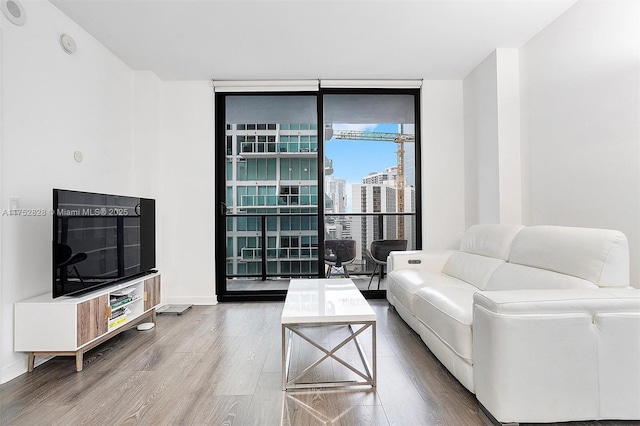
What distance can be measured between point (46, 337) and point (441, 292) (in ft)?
8.53

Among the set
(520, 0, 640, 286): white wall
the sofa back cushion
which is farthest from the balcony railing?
the sofa back cushion

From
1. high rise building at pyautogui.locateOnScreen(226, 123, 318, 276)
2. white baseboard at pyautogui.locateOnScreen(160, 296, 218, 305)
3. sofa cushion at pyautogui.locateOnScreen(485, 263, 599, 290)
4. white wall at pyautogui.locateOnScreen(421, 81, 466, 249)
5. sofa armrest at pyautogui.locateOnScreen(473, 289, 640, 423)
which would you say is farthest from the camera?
high rise building at pyautogui.locateOnScreen(226, 123, 318, 276)

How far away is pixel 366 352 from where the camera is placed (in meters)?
2.49

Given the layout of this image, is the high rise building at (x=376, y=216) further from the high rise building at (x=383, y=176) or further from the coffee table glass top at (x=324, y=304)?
the coffee table glass top at (x=324, y=304)

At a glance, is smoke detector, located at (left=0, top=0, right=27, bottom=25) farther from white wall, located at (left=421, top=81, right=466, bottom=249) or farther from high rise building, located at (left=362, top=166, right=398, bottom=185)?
white wall, located at (left=421, top=81, right=466, bottom=249)

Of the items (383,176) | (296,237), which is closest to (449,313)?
(383,176)

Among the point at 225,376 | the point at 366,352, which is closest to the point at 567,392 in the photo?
the point at 366,352

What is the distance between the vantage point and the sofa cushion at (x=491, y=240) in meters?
2.76

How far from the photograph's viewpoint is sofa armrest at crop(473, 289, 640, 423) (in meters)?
1.51

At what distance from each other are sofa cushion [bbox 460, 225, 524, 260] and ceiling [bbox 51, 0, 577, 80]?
5.66 feet

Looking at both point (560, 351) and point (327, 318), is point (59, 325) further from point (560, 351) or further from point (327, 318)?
point (560, 351)

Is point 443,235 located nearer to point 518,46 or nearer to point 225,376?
point 518,46

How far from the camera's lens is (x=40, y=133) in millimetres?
2457

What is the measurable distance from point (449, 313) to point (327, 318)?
0.71 meters
